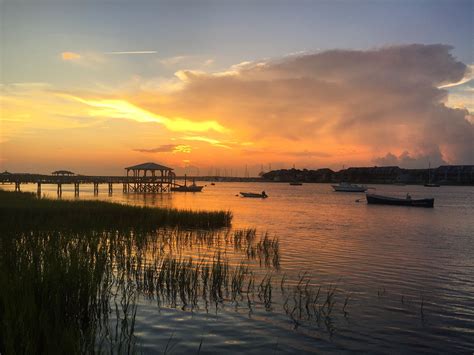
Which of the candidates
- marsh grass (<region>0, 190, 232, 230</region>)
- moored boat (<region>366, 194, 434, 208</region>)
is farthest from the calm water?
moored boat (<region>366, 194, 434, 208</region>)

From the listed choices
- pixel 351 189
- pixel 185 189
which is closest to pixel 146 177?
pixel 185 189

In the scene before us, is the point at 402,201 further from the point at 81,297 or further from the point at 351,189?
the point at 351,189

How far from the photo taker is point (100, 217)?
24.0 metres

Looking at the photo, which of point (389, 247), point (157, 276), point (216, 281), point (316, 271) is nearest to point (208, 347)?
point (216, 281)

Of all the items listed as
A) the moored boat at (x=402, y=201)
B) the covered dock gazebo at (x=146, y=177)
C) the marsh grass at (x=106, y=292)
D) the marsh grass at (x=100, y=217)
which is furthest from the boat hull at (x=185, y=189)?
the marsh grass at (x=106, y=292)

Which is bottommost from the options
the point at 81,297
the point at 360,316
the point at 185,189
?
the point at 360,316

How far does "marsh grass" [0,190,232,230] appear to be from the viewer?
68.2 ft

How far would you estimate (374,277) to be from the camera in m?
15.4

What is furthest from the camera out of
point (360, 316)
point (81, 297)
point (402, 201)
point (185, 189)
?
point (185, 189)

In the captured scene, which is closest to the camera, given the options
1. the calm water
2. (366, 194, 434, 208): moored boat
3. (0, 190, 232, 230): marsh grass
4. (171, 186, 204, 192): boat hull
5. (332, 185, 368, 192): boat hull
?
the calm water

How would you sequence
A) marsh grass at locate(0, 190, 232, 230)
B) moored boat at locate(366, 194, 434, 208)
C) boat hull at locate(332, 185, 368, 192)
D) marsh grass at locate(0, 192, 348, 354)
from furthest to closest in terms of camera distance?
boat hull at locate(332, 185, 368, 192), moored boat at locate(366, 194, 434, 208), marsh grass at locate(0, 190, 232, 230), marsh grass at locate(0, 192, 348, 354)

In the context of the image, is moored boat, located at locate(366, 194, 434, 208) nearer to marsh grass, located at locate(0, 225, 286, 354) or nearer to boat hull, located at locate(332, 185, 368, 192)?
marsh grass, located at locate(0, 225, 286, 354)

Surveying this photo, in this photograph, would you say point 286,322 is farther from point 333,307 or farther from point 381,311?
point 381,311

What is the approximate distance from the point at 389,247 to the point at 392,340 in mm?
15449
